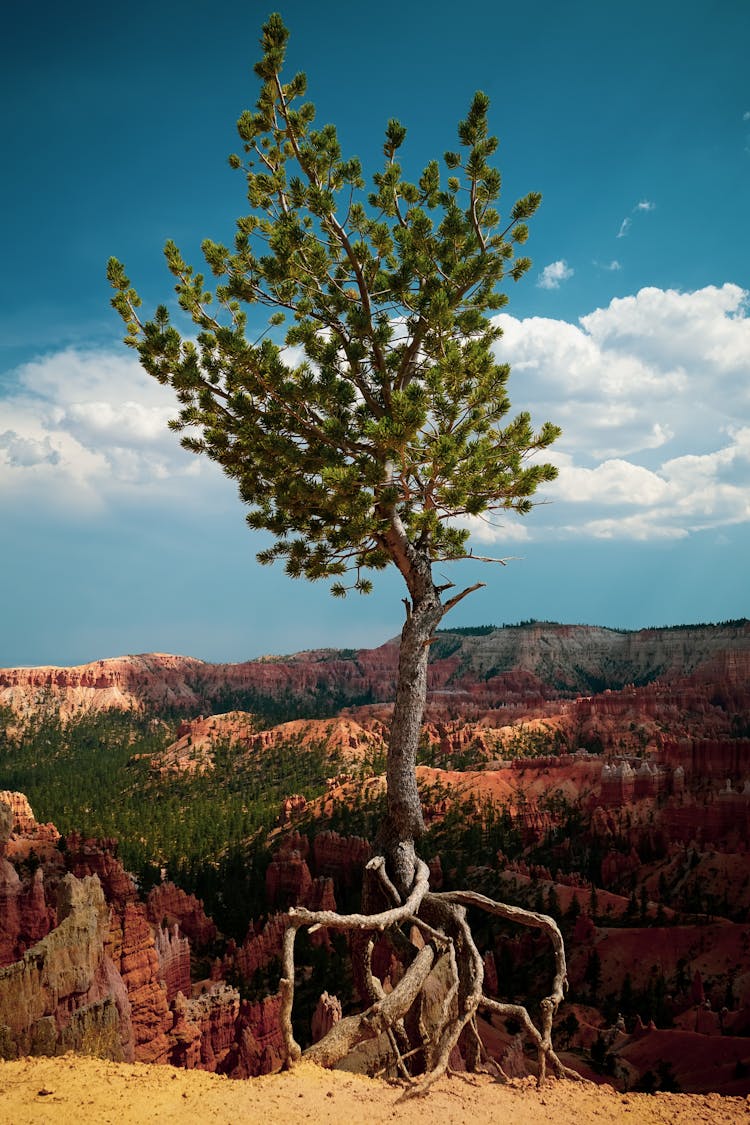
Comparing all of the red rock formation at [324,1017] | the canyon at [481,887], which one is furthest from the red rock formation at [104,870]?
the red rock formation at [324,1017]

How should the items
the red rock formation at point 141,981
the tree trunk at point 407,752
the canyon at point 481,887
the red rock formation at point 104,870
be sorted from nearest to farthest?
1. the tree trunk at point 407,752
2. the canyon at point 481,887
3. the red rock formation at point 141,981
4. the red rock formation at point 104,870

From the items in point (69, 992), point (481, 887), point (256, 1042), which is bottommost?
point (481, 887)

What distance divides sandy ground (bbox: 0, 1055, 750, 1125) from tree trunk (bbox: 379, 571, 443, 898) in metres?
2.65

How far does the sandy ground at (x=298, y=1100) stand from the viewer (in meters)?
5.00

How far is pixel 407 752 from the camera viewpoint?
29.2 ft

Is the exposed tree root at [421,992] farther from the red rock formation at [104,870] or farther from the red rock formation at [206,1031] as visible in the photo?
the red rock formation at [104,870]

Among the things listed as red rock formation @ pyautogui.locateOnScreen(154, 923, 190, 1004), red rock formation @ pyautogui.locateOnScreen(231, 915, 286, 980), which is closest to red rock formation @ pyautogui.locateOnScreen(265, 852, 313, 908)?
red rock formation @ pyautogui.locateOnScreen(231, 915, 286, 980)

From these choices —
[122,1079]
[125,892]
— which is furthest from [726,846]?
[122,1079]

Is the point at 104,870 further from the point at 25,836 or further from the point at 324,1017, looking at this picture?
the point at 324,1017

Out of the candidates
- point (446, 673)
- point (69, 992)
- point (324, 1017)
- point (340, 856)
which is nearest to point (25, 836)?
point (340, 856)

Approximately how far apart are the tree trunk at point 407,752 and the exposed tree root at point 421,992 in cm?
22

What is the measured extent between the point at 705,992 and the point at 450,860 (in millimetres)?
18754

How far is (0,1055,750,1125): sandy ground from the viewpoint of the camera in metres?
5.00

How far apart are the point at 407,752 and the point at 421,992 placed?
2.82 metres
